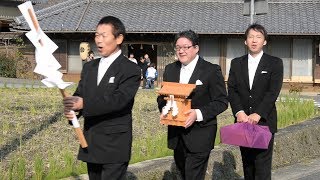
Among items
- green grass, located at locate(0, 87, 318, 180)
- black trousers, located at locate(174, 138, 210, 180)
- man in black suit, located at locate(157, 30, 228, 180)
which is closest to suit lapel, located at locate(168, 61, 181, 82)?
man in black suit, located at locate(157, 30, 228, 180)

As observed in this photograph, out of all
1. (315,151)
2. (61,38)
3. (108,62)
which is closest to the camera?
(108,62)

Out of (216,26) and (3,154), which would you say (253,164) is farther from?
(216,26)

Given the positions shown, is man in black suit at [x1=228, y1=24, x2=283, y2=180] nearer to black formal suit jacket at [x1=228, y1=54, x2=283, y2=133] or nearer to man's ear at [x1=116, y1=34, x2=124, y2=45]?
black formal suit jacket at [x1=228, y1=54, x2=283, y2=133]

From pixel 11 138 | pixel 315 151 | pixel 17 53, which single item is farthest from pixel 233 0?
pixel 11 138

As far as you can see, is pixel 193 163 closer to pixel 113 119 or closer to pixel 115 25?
pixel 113 119

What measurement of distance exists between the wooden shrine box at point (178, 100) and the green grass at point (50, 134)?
1.32 metres

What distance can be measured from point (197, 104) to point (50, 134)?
3.57 meters

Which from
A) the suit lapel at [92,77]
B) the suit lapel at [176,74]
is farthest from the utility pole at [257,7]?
the suit lapel at [92,77]

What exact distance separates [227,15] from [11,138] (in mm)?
17447

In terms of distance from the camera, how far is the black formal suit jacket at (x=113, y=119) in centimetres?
378

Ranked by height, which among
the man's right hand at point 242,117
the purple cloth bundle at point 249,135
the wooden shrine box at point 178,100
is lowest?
the purple cloth bundle at point 249,135

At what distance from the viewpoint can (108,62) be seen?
3.91 metres

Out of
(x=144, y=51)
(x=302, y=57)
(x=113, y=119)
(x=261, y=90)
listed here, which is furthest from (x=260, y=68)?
(x=144, y=51)

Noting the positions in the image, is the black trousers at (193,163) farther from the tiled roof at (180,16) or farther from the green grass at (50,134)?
the tiled roof at (180,16)
